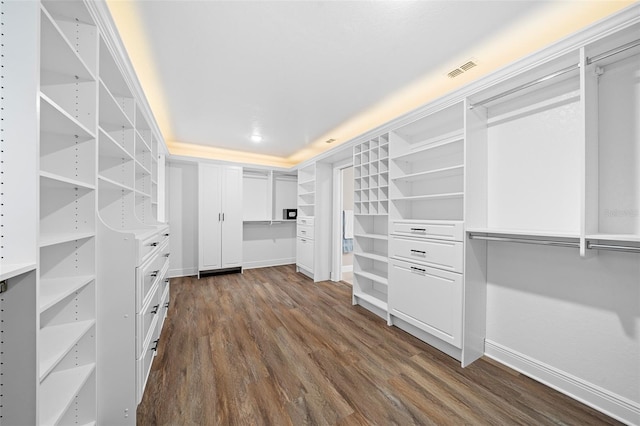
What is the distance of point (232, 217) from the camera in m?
5.05

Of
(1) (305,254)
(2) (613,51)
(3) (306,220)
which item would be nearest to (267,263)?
(1) (305,254)

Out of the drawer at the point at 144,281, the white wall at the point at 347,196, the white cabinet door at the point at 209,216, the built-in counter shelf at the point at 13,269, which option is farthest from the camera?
the white wall at the point at 347,196

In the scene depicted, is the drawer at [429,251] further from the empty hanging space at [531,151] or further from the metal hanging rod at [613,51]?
the metal hanging rod at [613,51]

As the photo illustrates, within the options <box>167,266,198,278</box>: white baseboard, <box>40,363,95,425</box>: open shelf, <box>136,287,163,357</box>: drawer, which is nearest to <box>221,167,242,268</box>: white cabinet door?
<box>167,266,198,278</box>: white baseboard

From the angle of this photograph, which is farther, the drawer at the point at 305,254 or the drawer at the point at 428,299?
the drawer at the point at 305,254

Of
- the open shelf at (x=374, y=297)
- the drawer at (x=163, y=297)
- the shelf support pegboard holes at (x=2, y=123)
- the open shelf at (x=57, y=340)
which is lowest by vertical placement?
the open shelf at (x=374, y=297)

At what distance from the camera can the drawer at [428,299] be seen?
214 centimetres

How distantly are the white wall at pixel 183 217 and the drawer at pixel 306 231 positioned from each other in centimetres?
216

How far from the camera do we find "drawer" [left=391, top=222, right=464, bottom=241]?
2158 millimetres

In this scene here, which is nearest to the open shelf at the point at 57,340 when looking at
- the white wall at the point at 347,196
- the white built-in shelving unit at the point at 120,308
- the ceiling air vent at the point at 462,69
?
the white built-in shelving unit at the point at 120,308

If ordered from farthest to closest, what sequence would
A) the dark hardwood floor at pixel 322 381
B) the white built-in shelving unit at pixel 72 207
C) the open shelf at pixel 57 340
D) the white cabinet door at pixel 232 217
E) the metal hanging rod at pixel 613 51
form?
the white cabinet door at pixel 232 217
the dark hardwood floor at pixel 322 381
the metal hanging rod at pixel 613 51
the white built-in shelving unit at pixel 72 207
the open shelf at pixel 57 340

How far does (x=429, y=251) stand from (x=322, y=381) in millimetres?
1501

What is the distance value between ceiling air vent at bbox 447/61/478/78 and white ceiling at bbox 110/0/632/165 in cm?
8

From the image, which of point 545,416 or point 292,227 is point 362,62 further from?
point 292,227
